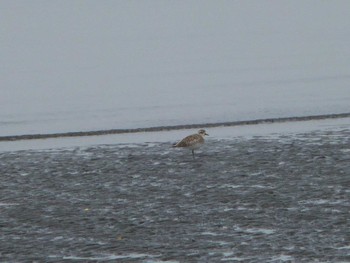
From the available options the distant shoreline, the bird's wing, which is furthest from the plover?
the distant shoreline

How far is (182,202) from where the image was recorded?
15508 millimetres

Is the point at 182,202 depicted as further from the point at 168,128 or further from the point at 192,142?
the point at 168,128

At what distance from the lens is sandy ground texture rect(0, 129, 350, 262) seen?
12.4 m

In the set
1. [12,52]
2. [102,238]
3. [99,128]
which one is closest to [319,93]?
[99,128]

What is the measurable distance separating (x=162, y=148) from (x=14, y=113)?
12129 mm

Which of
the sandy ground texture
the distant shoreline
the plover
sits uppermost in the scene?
the distant shoreline

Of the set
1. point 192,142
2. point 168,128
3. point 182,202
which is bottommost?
point 182,202

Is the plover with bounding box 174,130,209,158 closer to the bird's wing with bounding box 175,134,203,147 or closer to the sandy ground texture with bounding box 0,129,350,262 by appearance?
the bird's wing with bounding box 175,134,203,147

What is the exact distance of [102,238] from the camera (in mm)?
13258

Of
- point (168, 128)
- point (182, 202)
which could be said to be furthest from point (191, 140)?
point (168, 128)

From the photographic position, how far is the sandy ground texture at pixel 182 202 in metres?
12.4

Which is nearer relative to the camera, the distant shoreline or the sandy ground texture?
the sandy ground texture

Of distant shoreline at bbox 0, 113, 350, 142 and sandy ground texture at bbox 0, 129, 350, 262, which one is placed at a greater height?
distant shoreline at bbox 0, 113, 350, 142

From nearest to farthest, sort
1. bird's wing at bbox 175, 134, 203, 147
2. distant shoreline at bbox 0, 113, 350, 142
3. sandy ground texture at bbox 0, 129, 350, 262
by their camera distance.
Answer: sandy ground texture at bbox 0, 129, 350, 262 → bird's wing at bbox 175, 134, 203, 147 → distant shoreline at bbox 0, 113, 350, 142
